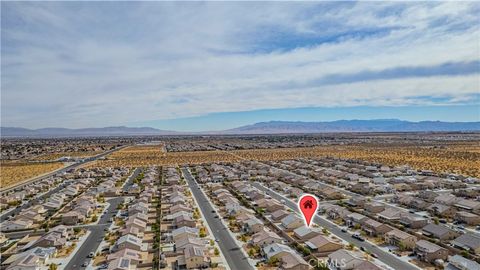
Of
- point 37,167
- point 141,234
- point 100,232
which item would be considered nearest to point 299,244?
point 141,234

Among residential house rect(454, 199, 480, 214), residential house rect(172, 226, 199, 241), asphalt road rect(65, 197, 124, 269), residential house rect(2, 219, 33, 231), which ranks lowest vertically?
asphalt road rect(65, 197, 124, 269)

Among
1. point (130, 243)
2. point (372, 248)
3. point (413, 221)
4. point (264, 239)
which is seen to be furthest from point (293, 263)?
point (413, 221)

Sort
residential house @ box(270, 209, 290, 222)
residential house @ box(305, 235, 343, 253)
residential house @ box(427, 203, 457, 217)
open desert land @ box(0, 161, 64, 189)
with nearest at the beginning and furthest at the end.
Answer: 1. residential house @ box(305, 235, 343, 253)
2. residential house @ box(270, 209, 290, 222)
3. residential house @ box(427, 203, 457, 217)
4. open desert land @ box(0, 161, 64, 189)

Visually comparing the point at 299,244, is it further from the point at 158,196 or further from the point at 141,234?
the point at 158,196

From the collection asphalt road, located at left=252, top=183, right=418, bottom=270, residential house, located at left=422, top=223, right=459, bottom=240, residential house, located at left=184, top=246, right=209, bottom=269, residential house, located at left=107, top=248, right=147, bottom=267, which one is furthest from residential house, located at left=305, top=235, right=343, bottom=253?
residential house, located at left=107, top=248, right=147, bottom=267

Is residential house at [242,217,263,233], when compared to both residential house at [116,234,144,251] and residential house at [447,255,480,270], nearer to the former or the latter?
residential house at [116,234,144,251]

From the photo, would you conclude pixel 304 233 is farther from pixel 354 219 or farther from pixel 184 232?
pixel 184 232

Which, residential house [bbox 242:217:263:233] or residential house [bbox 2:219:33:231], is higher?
residential house [bbox 242:217:263:233]
